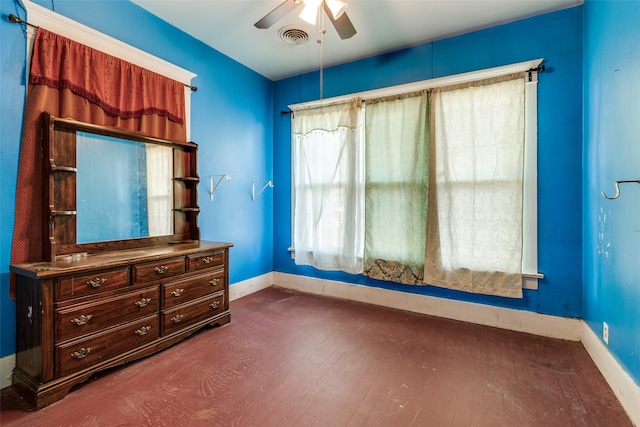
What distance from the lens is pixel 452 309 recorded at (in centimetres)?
295

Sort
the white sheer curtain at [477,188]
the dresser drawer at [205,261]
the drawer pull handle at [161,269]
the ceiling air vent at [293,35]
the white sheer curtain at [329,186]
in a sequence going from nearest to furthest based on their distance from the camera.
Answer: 1. the drawer pull handle at [161,269]
2. the dresser drawer at [205,261]
3. the white sheer curtain at [477,188]
4. the ceiling air vent at [293,35]
5. the white sheer curtain at [329,186]

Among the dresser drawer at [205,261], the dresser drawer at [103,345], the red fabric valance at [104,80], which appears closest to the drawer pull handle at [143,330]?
the dresser drawer at [103,345]

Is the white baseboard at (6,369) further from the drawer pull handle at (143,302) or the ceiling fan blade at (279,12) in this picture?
the ceiling fan blade at (279,12)

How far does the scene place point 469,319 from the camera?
2.87 metres

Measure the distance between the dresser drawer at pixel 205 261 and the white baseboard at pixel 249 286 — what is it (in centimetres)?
80

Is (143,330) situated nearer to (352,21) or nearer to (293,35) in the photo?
(293,35)

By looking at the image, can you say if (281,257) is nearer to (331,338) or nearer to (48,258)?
(331,338)

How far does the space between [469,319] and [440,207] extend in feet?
3.68

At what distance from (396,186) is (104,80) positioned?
273 cm

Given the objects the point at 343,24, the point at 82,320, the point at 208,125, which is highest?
the point at 343,24

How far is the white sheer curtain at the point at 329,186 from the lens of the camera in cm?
336

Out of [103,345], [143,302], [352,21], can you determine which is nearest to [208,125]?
[352,21]

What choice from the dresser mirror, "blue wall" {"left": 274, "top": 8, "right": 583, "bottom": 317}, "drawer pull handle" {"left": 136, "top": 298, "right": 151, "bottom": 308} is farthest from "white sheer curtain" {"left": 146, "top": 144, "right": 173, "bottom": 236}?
"blue wall" {"left": 274, "top": 8, "right": 583, "bottom": 317}

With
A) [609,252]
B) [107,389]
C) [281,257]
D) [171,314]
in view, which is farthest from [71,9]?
[609,252]
